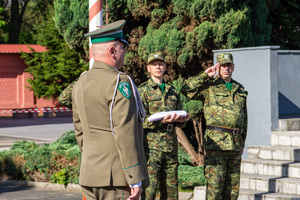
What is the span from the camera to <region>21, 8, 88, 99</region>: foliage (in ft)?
91.6

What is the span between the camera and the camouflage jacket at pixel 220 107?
5.99 m

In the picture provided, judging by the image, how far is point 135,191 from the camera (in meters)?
3.43

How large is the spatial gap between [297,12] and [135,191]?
845cm

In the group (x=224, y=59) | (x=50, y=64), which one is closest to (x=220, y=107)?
(x=224, y=59)

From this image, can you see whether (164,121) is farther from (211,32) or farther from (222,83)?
(211,32)

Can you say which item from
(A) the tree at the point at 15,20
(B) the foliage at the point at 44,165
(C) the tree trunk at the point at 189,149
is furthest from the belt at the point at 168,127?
(A) the tree at the point at 15,20

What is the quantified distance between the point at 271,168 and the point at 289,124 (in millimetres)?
1192

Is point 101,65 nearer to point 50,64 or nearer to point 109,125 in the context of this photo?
point 109,125

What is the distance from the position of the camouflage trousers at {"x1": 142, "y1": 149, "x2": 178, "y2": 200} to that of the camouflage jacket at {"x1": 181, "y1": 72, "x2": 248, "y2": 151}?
1.55 ft

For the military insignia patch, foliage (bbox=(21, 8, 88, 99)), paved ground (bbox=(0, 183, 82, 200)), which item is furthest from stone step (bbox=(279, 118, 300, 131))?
foliage (bbox=(21, 8, 88, 99))

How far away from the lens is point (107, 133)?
3.48 meters

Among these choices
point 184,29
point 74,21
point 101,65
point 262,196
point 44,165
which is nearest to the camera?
point 101,65

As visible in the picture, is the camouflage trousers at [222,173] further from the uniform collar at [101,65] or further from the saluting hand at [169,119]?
the uniform collar at [101,65]

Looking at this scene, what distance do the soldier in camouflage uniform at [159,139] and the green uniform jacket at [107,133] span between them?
7.61 ft
